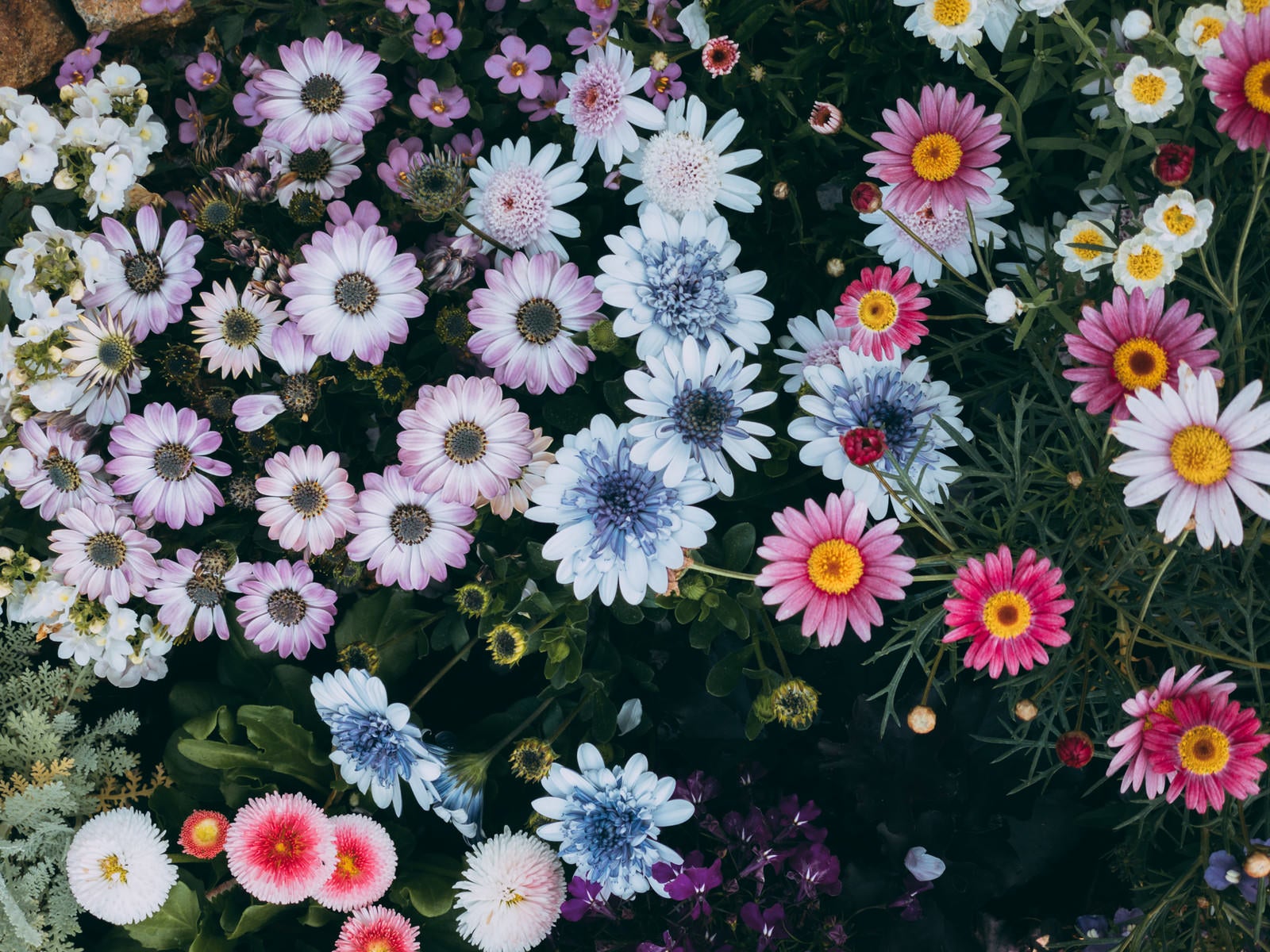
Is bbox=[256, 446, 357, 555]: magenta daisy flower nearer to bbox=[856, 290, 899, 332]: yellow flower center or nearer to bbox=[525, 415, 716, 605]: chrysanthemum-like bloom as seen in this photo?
bbox=[525, 415, 716, 605]: chrysanthemum-like bloom

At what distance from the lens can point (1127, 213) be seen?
1380 mm

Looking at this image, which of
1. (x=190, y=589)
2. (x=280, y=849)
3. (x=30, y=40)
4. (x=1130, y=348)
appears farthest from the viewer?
(x=30, y=40)

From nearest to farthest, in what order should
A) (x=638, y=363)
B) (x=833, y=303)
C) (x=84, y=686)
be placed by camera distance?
(x=638, y=363)
(x=833, y=303)
(x=84, y=686)

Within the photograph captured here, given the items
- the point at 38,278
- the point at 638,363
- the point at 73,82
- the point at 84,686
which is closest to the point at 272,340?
the point at 38,278

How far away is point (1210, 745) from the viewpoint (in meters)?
1.11

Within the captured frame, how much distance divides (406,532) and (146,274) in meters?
0.60

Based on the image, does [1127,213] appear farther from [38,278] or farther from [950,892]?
[38,278]

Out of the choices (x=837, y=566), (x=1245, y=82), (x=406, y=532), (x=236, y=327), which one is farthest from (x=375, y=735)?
(x=1245, y=82)

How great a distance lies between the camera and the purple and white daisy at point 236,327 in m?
1.50

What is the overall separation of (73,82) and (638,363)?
1.15m

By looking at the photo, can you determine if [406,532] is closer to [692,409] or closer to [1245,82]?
[692,409]

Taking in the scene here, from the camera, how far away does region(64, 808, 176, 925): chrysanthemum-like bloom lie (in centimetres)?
152

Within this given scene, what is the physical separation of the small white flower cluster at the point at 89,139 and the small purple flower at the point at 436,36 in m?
0.46

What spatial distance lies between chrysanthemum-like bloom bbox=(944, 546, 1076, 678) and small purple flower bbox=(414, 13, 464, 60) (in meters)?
1.19
